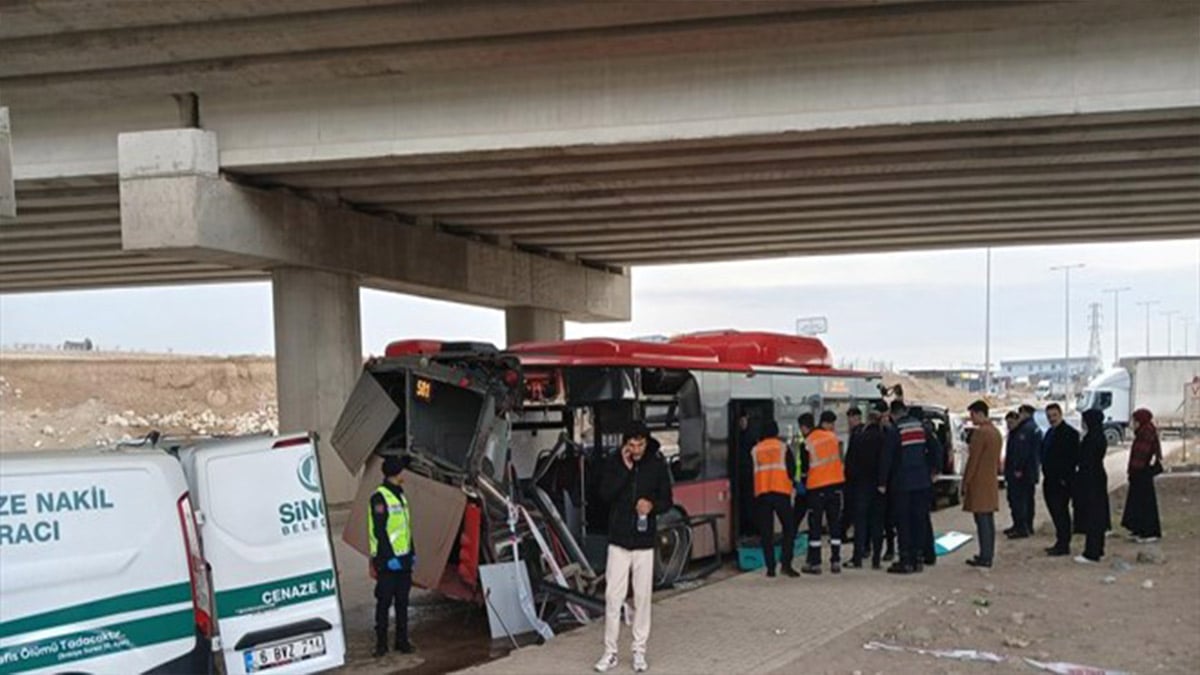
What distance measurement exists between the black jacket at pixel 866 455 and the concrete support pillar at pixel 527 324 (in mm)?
16769

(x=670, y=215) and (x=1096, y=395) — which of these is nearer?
(x=670, y=215)

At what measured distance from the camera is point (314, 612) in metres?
6.70

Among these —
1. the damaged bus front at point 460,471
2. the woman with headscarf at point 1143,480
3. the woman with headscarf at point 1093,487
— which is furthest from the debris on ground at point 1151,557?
the damaged bus front at point 460,471

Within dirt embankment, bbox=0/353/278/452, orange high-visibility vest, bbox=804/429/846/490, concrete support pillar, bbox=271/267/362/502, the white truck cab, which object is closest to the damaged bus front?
orange high-visibility vest, bbox=804/429/846/490

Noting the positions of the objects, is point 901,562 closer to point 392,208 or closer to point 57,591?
point 57,591

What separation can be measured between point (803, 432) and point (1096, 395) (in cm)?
3430

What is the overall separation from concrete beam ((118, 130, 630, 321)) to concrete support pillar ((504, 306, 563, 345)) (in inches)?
49.4

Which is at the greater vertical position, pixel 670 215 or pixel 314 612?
pixel 670 215

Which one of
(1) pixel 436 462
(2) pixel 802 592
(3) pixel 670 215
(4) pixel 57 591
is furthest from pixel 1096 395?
(4) pixel 57 591

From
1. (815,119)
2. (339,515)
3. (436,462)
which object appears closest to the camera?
(436,462)

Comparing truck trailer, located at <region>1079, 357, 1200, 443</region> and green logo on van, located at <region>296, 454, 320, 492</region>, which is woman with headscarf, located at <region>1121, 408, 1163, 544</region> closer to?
green logo on van, located at <region>296, 454, 320, 492</region>

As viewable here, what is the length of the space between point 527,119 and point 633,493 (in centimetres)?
799

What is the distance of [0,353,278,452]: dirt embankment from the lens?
4781 centimetres

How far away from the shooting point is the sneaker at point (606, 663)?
22.9 feet
